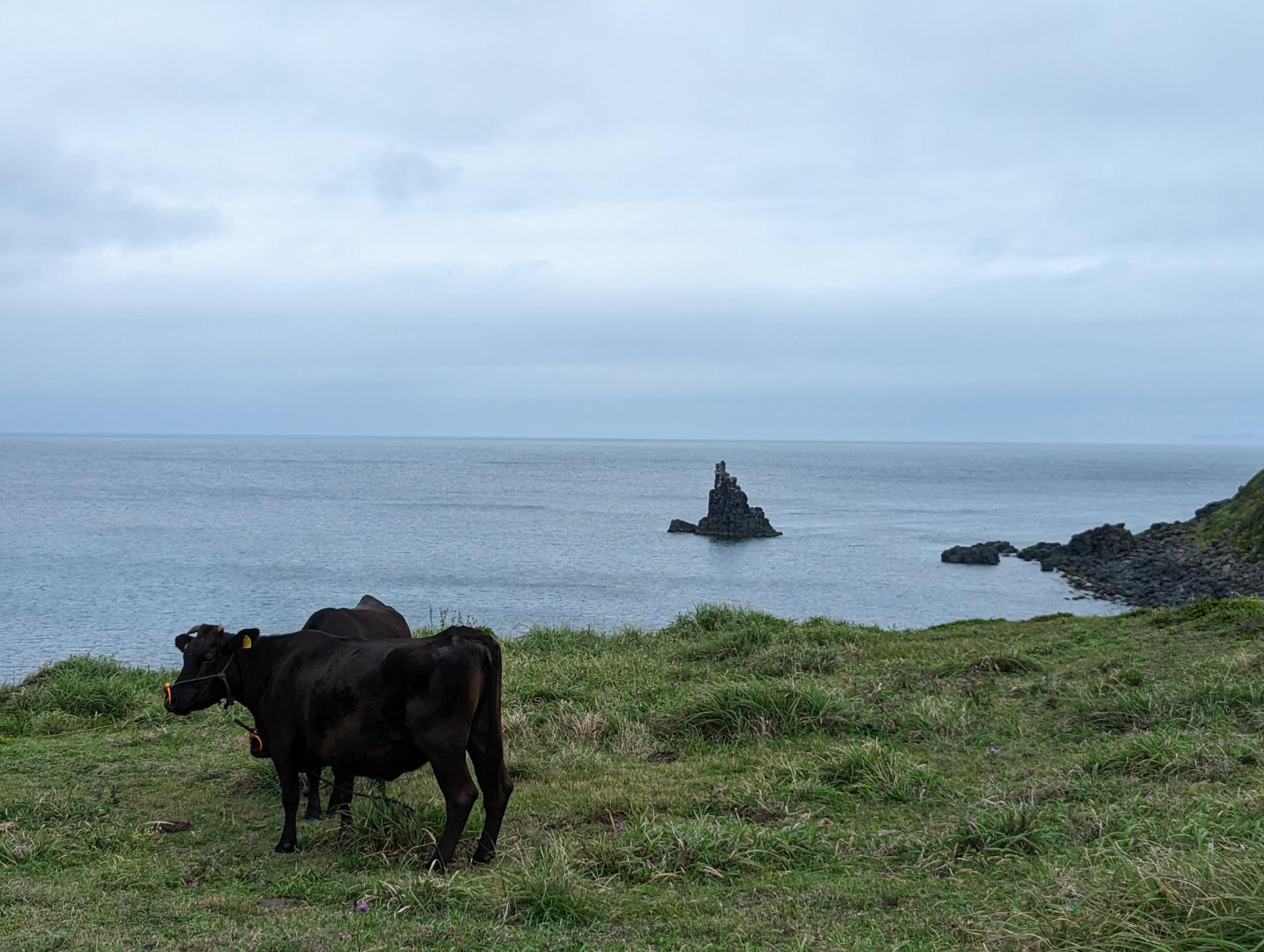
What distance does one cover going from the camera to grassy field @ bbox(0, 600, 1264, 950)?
20.3 feet

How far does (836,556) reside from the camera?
72.8 m

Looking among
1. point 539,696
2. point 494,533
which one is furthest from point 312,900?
point 494,533

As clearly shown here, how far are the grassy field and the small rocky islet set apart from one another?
36.5 m

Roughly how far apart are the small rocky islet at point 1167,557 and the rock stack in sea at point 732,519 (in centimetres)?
1932

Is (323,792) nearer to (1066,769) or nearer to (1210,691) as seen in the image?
(1066,769)

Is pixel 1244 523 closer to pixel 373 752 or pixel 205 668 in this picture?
pixel 373 752

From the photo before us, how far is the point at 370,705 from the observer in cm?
806

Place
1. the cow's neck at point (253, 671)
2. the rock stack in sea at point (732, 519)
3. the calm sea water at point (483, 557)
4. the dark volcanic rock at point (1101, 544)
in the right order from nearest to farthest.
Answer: the cow's neck at point (253, 671), the calm sea water at point (483, 557), the dark volcanic rock at point (1101, 544), the rock stack in sea at point (732, 519)

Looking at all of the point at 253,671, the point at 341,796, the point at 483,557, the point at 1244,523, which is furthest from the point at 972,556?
the point at 253,671

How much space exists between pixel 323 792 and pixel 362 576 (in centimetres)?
5040

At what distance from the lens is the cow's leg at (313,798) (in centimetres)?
934

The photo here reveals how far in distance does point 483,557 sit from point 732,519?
25841mm

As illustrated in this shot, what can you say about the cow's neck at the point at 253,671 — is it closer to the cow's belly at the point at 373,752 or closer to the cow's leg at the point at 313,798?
the cow's leg at the point at 313,798

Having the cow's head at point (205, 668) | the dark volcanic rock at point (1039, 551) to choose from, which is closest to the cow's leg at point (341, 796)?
the cow's head at point (205, 668)
